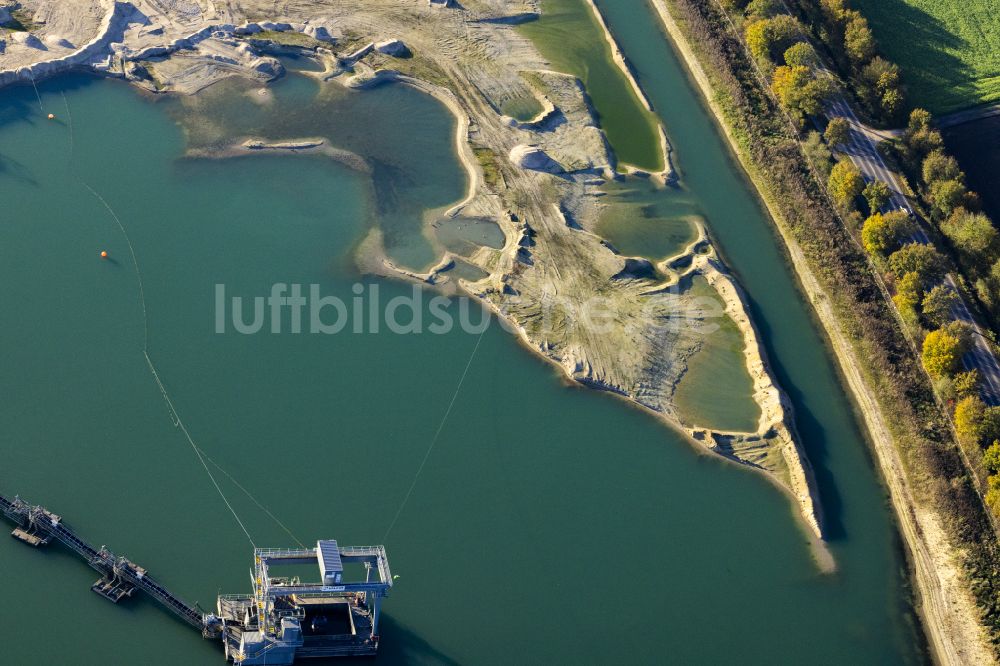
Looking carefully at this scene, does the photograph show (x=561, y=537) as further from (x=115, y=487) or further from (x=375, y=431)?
(x=115, y=487)

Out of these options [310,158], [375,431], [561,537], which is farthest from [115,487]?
[310,158]

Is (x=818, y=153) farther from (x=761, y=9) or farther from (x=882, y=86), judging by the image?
(x=761, y=9)

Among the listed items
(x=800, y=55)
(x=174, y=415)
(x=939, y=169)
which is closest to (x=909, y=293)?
(x=939, y=169)

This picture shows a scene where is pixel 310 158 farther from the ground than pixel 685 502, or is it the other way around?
pixel 310 158

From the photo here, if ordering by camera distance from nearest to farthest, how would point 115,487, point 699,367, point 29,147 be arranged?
point 115,487 → point 699,367 → point 29,147

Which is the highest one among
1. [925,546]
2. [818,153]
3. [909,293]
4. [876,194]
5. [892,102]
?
[892,102]

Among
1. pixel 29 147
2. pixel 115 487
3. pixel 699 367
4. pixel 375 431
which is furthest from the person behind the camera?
pixel 29 147
